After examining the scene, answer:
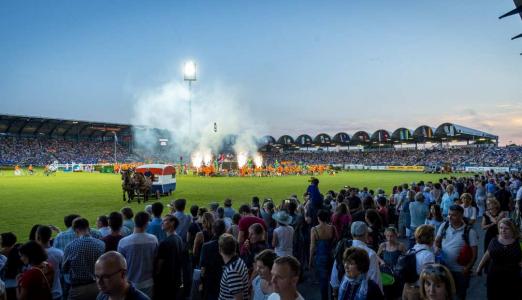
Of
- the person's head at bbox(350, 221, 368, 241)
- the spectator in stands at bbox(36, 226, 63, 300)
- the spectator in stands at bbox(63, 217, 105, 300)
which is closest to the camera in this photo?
the person's head at bbox(350, 221, 368, 241)

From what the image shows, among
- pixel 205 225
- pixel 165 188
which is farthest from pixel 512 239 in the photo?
pixel 165 188

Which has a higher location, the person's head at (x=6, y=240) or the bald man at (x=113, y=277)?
the bald man at (x=113, y=277)

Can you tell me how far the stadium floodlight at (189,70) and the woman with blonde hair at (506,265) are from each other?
179 ft

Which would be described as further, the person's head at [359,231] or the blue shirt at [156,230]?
the blue shirt at [156,230]

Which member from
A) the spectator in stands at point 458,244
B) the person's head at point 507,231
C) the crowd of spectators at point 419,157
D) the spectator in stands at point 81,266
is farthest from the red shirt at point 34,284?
the crowd of spectators at point 419,157

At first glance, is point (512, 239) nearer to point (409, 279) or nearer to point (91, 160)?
point (409, 279)

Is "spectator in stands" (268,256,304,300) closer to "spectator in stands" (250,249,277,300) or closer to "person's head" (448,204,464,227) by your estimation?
"spectator in stands" (250,249,277,300)

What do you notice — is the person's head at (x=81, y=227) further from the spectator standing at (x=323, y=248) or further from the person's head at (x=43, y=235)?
the spectator standing at (x=323, y=248)

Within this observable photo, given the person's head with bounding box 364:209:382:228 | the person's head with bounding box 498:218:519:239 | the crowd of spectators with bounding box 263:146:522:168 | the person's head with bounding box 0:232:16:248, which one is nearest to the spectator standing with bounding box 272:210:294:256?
the person's head with bounding box 364:209:382:228

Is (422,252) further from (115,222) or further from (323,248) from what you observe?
(115,222)

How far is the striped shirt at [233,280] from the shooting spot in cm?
427

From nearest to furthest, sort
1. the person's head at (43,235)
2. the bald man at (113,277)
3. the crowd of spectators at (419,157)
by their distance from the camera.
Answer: the bald man at (113,277), the person's head at (43,235), the crowd of spectators at (419,157)

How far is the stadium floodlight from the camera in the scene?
5706 cm

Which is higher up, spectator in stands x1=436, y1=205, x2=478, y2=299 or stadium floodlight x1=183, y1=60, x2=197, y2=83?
stadium floodlight x1=183, y1=60, x2=197, y2=83
